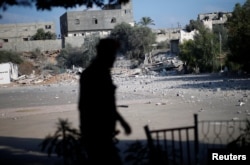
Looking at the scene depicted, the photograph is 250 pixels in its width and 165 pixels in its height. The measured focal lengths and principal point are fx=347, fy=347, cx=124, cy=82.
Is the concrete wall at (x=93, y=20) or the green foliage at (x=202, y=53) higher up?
the concrete wall at (x=93, y=20)

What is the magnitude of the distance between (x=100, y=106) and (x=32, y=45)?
220ft

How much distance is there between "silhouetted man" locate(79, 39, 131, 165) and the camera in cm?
399

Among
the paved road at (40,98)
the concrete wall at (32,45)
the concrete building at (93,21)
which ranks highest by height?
the concrete building at (93,21)

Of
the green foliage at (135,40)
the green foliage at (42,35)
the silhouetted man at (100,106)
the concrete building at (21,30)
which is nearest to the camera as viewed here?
the silhouetted man at (100,106)

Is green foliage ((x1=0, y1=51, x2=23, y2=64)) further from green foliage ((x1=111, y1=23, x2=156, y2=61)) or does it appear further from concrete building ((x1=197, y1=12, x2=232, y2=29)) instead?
concrete building ((x1=197, y1=12, x2=232, y2=29))

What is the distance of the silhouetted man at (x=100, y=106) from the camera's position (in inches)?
157

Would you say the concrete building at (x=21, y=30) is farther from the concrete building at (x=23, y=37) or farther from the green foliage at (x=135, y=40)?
the green foliage at (x=135, y=40)

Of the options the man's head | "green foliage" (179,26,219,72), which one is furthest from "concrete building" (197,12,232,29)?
the man's head

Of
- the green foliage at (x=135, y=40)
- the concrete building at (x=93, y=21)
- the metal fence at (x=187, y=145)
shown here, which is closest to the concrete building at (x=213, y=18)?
the green foliage at (x=135, y=40)

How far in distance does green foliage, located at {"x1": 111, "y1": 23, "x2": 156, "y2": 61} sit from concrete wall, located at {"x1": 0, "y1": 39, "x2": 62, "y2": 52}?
1242 cm

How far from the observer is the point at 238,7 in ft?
108

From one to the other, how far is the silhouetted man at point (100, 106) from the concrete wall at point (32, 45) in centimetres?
6632

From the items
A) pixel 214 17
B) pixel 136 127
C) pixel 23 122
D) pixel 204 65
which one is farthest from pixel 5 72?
pixel 214 17

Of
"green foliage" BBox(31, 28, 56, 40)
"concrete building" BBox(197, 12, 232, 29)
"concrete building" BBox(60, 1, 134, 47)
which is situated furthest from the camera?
"concrete building" BBox(197, 12, 232, 29)
